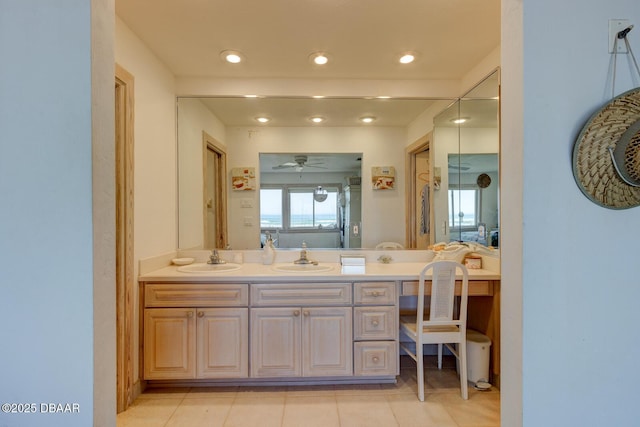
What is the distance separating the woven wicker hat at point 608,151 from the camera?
101 cm

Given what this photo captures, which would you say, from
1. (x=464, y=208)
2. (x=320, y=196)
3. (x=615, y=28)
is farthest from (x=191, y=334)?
(x=615, y=28)

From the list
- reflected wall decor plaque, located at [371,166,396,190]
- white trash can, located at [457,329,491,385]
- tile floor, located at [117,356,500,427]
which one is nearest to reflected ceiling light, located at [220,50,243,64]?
reflected wall decor plaque, located at [371,166,396,190]

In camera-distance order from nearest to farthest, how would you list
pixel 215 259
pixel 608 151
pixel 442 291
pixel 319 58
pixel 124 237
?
pixel 608 151 < pixel 124 237 < pixel 442 291 < pixel 319 58 < pixel 215 259

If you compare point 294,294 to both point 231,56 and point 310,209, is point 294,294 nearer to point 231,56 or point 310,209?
point 310,209

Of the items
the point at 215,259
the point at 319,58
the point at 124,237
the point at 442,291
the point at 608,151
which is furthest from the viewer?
the point at 215,259

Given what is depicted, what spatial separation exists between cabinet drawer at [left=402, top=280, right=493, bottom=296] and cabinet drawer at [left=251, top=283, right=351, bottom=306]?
50cm

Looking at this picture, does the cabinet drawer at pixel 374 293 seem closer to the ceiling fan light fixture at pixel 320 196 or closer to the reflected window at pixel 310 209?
the reflected window at pixel 310 209

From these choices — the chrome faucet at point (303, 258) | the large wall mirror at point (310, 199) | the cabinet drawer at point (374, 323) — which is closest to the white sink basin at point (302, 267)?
the chrome faucet at point (303, 258)

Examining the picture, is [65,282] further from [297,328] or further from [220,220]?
[220,220]

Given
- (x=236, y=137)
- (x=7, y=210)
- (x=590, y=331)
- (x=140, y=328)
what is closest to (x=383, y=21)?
(x=236, y=137)

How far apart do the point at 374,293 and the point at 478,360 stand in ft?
3.10

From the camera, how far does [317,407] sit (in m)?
1.98

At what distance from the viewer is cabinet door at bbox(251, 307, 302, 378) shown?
2.12 metres

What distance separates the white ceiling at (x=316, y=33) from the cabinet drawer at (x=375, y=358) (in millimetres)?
2142
